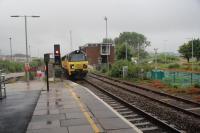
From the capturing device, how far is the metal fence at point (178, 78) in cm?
2462

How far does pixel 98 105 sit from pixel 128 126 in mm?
4699

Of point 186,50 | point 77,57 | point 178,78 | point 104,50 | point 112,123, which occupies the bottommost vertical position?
point 112,123

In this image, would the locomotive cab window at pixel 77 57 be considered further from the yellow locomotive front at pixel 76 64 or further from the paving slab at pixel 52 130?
the paving slab at pixel 52 130

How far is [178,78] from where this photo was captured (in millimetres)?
27828

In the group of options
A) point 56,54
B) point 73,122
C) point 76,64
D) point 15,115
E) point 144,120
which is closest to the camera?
point 73,122

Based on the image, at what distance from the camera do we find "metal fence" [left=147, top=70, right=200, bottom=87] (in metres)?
24.6

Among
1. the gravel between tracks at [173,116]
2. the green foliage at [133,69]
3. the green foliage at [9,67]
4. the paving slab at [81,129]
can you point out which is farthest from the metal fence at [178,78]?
the green foliage at [9,67]

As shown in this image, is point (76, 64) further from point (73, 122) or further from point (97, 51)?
point (97, 51)

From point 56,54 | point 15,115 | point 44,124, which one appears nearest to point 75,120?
point 44,124

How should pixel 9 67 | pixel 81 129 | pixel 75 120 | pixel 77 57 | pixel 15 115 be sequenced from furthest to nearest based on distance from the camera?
pixel 9 67, pixel 77 57, pixel 15 115, pixel 75 120, pixel 81 129

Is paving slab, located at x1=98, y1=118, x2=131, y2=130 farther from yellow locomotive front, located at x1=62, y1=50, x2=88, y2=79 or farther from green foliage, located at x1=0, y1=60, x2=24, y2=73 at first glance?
green foliage, located at x1=0, y1=60, x2=24, y2=73

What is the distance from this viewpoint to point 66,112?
39.4 ft

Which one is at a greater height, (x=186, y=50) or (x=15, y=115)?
(x=186, y=50)

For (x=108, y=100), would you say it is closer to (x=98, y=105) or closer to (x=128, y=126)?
(x=98, y=105)
